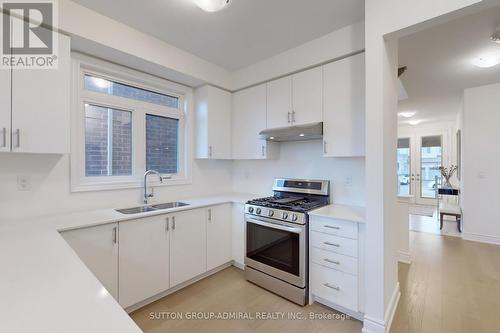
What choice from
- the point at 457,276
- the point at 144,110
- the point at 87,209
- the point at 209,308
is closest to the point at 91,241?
the point at 87,209

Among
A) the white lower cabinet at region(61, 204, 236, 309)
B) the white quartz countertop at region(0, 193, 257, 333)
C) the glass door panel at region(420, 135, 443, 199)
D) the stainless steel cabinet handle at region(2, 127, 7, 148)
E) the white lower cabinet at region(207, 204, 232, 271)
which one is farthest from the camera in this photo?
the glass door panel at region(420, 135, 443, 199)

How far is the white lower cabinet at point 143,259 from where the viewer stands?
6.73 ft

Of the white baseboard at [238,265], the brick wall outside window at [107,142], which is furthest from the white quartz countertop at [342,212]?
the brick wall outside window at [107,142]

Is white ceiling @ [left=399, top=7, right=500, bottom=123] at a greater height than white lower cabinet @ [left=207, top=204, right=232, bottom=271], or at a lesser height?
greater

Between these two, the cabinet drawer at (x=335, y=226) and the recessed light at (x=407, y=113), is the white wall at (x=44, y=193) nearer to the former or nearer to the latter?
the cabinet drawer at (x=335, y=226)

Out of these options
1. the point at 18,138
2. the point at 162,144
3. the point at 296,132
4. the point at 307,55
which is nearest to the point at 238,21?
the point at 307,55

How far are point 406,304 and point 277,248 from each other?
132 cm

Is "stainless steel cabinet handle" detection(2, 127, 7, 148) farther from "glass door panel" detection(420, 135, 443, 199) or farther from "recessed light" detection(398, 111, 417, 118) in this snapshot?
"glass door panel" detection(420, 135, 443, 199)

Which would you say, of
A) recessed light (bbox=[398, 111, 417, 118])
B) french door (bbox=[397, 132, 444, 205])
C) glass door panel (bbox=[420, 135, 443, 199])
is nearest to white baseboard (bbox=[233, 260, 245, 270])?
recessed light (bbox=[398, 111, 417, 118])

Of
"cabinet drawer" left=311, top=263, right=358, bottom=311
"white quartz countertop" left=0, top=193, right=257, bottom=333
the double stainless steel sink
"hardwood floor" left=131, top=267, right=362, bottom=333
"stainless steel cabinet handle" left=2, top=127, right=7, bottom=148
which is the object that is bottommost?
"hardwood floor" left=131, top=267, right=362, bottom=333

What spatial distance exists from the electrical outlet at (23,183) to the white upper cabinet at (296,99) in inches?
97.2

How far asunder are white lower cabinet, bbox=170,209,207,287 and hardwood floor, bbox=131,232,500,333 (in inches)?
7.6

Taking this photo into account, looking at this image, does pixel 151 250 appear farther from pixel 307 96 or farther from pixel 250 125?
pixel 307 96

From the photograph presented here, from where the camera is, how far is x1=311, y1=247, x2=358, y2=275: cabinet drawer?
2.03 metres
